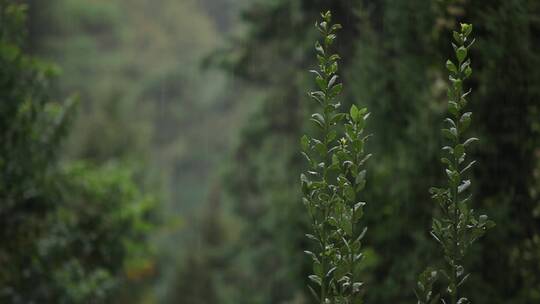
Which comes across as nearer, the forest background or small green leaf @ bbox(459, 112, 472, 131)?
small green leaf @ bbox(459, 112, 472, 131)

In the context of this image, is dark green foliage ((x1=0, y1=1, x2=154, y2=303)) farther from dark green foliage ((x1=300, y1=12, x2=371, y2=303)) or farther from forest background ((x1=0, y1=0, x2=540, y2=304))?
dark green foliage ((x1=300, y1=12, x2=371, y2=303))

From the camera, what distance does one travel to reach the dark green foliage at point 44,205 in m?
5.07

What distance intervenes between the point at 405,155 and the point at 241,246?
7.87 meters

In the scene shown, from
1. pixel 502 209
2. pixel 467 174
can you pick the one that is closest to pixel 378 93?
pixel 467 174

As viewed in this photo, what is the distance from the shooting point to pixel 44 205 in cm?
589

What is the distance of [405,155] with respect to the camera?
532 centimetres

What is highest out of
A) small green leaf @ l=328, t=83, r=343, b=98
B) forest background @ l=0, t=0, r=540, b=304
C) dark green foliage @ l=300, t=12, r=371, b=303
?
small green leaf @ l=328, t=83, r=343, b=98

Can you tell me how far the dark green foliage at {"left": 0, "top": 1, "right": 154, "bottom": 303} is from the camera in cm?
507

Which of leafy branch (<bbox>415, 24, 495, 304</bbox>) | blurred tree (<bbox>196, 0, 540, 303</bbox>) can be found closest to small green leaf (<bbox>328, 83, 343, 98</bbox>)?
leafy branch (<bbox>415, 24, 495, 304</bbox>)

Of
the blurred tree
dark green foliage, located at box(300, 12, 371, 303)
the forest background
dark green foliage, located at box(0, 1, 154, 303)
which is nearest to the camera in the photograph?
dark green foliage, located at box(300, 12, 371, 303)

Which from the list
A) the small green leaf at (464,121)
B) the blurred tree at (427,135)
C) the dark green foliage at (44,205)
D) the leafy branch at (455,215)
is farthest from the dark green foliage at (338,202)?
the dark green foliage at (44,205)

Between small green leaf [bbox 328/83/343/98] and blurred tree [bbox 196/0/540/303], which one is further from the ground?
small green leaf [bbox 328/83/343/98]

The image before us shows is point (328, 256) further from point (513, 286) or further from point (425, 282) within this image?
point (513, 286)

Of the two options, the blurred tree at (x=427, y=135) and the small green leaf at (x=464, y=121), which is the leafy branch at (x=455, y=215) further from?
the blurred tree at (x=427, y=135)
